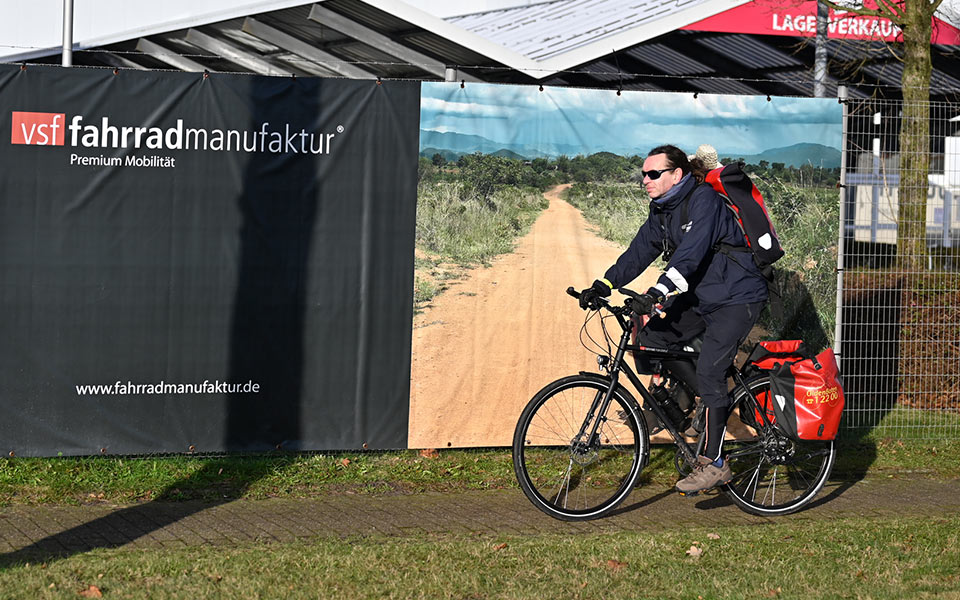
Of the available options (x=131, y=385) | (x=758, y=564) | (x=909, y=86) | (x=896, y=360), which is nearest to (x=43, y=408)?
(x=131, y=385)

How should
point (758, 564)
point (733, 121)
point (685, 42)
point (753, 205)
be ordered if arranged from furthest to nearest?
point (685, 42)
point (733, 121)
point (753, 205)
point (758, 564)

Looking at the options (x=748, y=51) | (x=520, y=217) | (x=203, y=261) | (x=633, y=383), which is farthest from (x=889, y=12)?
(x=748, y=51)

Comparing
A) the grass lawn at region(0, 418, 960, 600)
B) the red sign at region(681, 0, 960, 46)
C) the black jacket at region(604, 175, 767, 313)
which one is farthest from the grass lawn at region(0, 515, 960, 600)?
the red sign at region(681, 0, 960, 46)

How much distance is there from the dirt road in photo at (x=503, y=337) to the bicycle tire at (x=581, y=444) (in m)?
0.89

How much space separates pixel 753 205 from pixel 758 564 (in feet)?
6.66

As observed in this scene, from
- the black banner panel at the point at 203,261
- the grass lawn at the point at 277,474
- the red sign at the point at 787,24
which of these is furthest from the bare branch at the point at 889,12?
the black banner panel at the point at 203,261

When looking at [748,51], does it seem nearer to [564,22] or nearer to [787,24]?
[787,24]

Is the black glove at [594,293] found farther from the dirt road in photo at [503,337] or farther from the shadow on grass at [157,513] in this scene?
the shadow on grass at [157,513]

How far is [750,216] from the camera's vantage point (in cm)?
638

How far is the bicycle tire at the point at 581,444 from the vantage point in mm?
6363

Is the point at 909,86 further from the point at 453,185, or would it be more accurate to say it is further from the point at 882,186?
the point at 453,185

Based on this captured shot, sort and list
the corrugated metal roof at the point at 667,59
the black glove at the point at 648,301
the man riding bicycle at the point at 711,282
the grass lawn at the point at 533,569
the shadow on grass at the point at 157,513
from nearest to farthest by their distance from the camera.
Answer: the grass lawn at the point at 533,569, the shadow on grass at the point at 157,513, the black glove at the point at 648,301, the man riding bicycle at the point at 711,282, the corrugated metal roof at the point at 667,59

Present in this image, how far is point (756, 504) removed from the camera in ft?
22.0

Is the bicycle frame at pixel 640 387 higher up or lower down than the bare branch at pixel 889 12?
lower down
